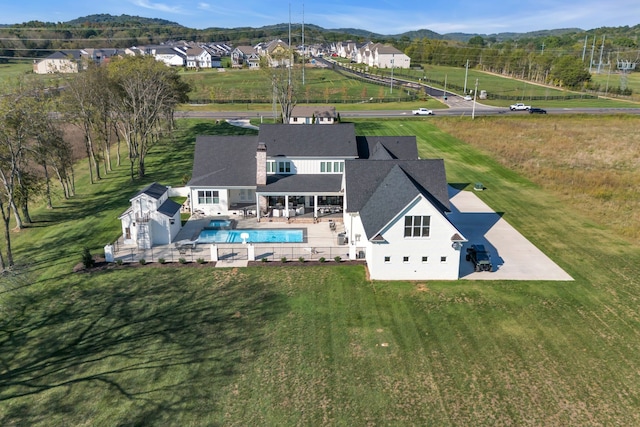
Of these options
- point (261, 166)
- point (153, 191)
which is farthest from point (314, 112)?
point (153, 191)

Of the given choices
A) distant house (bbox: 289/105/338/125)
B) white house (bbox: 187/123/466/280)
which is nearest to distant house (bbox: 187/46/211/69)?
distant house (bbox: 289/105/338/125)

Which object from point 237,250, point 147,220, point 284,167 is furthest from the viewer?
point 284,167

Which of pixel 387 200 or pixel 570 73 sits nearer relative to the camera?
pixel 387 200

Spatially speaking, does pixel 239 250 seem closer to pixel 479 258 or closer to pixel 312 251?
pixel 312 251

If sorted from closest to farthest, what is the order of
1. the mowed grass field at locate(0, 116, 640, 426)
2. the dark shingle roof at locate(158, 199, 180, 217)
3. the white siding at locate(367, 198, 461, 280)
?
the mowed grass field at locate(0, 116, 640, 426) < the white siding at locate(367, 198, 461, 280) < the dark shingle roof at locate(158, 199, 180, 217)

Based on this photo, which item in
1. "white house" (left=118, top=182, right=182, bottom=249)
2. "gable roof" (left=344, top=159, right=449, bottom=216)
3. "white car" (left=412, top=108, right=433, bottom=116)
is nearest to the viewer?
"gable roof" (left=344, top=159, right=449, bottom=216)

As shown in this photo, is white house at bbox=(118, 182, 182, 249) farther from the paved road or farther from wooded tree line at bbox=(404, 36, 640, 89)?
wooded tree line at bbox=(404, 36, 640, 89)

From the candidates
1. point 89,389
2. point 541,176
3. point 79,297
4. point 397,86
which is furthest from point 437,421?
point 397,86

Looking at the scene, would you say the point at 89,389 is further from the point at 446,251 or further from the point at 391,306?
the point at 446,251
